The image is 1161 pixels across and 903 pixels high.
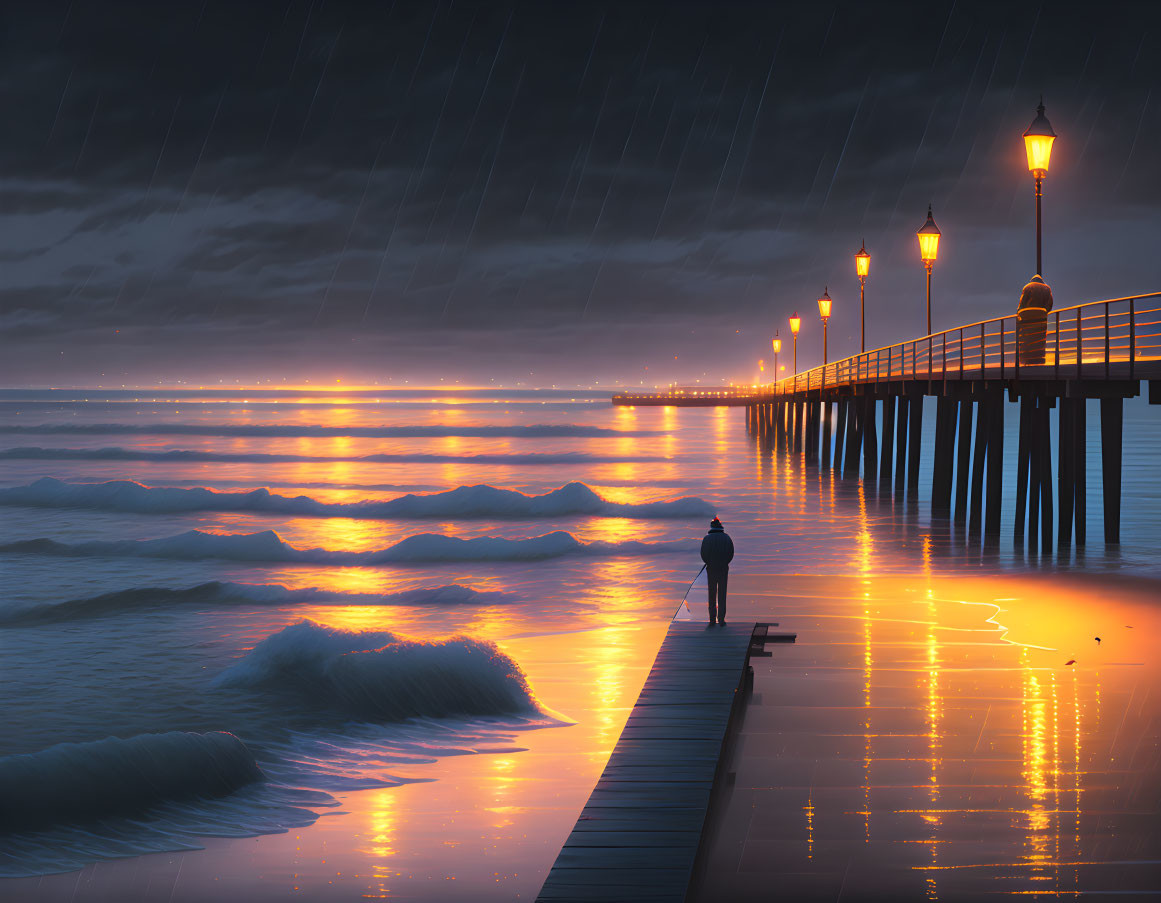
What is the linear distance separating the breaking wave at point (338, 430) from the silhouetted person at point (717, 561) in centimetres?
7868

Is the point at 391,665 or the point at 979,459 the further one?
the point at 979,459

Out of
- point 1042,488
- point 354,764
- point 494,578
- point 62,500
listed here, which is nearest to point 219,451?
point 62,500

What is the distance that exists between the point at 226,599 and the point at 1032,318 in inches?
547

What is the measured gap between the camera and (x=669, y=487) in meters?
41.5

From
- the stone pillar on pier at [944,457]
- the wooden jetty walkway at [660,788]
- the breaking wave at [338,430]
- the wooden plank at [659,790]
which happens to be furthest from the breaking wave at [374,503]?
the breaking wave at [338,430]

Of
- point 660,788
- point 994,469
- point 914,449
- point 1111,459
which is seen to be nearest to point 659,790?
point 660,788

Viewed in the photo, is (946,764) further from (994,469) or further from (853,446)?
(853,446)

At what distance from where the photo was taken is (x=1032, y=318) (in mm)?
19875

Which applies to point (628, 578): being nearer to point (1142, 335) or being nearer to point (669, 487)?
point (1142, 335)

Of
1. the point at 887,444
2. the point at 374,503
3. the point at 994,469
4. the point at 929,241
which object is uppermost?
the point at 929,241

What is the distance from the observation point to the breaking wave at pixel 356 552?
22.5m

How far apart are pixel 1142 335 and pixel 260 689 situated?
12.1 metres

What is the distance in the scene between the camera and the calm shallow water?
6.85 metres

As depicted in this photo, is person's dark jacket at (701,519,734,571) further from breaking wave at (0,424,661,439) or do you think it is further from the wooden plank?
breaking wave at (0,424,661,439)
